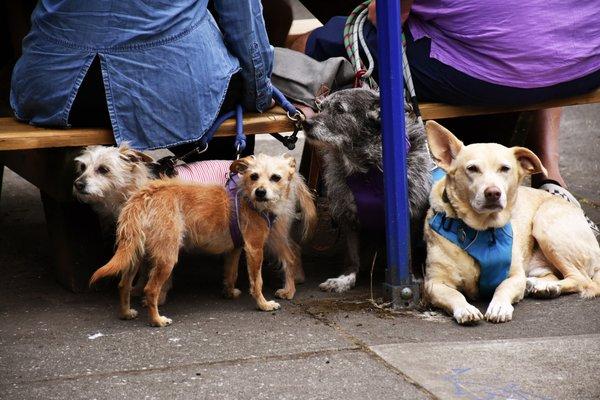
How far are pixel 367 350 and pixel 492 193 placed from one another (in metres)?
0.95

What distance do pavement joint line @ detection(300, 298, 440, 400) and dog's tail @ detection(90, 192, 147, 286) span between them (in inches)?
34.0

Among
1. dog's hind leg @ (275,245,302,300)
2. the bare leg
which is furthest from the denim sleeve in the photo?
the bare leg

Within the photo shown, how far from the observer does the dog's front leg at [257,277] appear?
4.65 meters

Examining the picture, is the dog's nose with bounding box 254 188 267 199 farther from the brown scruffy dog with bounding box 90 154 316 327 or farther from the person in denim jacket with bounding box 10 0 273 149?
the person in denim jacket with bounding box 10 0 273 149

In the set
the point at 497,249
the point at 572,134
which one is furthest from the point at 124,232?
the point at 572,134

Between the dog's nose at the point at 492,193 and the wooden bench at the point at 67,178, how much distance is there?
1080 mm

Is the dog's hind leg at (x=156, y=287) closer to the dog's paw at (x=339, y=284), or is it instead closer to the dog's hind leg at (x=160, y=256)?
the dog's hind leg at (x=160, y=256)

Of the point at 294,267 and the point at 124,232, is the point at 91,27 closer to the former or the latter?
the point at 124,232

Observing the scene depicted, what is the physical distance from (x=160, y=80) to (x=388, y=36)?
41.6 inches

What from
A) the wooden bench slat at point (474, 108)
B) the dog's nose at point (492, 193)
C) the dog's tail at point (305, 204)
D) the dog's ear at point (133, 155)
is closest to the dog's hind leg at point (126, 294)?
the dog's ear at point (133, 155)

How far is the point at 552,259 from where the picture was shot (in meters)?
4.99

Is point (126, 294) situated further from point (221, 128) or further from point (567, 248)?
point (567, 248)

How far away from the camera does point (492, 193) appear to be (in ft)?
14.6

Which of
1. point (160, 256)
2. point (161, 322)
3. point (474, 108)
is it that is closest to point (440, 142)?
point (474, 108)
